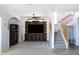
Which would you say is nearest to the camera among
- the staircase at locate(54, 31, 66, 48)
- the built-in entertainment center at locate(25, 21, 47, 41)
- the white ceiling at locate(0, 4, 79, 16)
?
the white ceiling at locate(0, 4, 79, 16)

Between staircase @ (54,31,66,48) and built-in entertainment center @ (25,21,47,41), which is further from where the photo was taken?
built-in entertainment center @ (25,21,47,41)

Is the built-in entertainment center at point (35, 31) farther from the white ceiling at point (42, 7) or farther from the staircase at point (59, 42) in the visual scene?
the white ceiling at point (42, 7)

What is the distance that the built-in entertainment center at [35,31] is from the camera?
18.6m

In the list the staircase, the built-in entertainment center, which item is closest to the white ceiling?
the staircase

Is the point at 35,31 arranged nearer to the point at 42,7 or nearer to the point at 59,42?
the point at 59,42

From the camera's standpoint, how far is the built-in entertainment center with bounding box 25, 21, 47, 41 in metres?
18.6

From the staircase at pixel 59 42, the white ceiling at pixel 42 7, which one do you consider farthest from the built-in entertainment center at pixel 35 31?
the white ceiling at pixel 42 7

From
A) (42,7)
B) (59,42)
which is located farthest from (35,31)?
(42,7)

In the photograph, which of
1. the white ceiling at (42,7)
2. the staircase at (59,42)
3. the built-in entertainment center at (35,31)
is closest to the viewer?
the white ceiling at (42,7)

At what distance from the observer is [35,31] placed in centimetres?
1914

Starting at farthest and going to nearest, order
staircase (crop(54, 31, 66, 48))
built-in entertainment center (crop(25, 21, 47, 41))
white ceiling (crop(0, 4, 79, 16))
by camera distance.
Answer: built-in entertainment center (crop(25, 21, 47, 41)) → staircase (crop(54, 31, 66, 48)) → white ceiling (crop(0, 4, 79, 16))

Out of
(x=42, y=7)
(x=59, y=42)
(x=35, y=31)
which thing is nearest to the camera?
(x=42, y=7)

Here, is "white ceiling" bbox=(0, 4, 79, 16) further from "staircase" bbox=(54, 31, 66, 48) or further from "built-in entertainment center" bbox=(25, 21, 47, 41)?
"built-in entertainment center" bbox=(25, 21, 47, 41)
